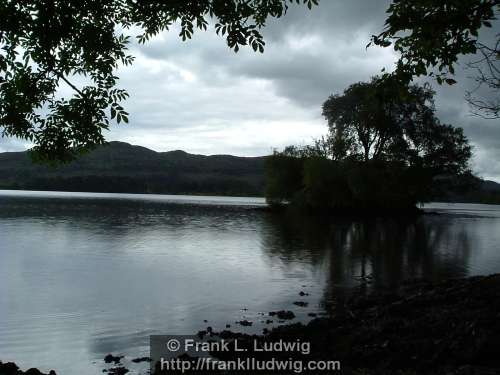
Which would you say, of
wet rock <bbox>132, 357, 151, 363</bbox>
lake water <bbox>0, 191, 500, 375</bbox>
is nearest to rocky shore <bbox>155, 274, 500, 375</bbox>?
wet rock <bbox>132, 357, 151, 363</bbox>

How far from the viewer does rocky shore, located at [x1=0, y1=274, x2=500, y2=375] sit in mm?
7027

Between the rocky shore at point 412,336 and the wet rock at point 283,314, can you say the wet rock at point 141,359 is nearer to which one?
the rocky shore at point 412,336

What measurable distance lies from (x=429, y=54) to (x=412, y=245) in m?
25.2

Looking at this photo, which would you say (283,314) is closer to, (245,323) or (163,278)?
(245,323)

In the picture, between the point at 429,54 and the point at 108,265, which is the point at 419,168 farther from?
the point at 429,54

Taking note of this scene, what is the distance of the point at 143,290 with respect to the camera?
15.4 meters

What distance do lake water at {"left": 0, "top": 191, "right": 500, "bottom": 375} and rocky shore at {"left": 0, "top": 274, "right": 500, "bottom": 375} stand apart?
1679mm

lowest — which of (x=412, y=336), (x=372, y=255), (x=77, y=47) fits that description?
(x=372, y=255)

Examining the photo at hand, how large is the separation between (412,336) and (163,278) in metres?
11.2

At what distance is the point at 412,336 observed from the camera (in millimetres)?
8344

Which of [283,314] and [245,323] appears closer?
[245,323]

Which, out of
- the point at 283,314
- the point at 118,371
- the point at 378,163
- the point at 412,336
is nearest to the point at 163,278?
the point at 283,314

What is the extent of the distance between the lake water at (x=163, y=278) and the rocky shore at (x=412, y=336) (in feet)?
5.51

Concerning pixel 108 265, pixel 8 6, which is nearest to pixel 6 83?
pixel 8 6
